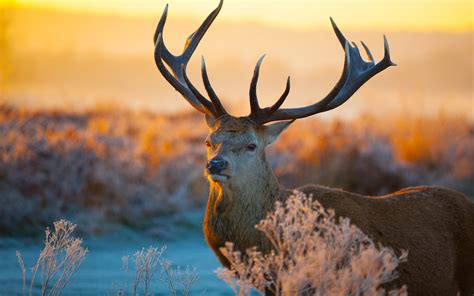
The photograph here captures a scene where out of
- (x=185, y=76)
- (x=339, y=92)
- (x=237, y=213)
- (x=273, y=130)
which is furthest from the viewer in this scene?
(x=185, y=76)

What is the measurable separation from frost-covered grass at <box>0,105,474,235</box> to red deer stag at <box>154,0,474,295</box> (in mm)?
5252

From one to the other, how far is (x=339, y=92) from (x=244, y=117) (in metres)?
1.08

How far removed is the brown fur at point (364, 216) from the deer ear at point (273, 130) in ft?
0.05

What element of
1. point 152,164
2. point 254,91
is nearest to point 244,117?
point 254,91

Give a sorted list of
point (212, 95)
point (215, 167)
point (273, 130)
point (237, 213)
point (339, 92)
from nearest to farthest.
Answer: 1. point (215, 167)
2. point (237, 213)
3. point (212, 95)
4. point (273, 130)
5. point (339, 92)

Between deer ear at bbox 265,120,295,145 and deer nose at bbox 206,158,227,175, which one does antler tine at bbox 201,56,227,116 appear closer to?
deer ear at bbox 265,120,295,145

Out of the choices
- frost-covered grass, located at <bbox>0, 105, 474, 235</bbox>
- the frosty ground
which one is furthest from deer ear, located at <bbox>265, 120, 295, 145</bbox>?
frost-covered grass, located at <bbox>0, 105, 474, 235</bbox>

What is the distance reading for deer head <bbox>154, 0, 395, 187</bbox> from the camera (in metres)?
7.32

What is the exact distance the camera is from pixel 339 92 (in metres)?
8.16

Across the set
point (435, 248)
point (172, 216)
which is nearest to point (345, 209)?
point (435, 248)

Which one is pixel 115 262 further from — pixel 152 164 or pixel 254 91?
pixel 254 91

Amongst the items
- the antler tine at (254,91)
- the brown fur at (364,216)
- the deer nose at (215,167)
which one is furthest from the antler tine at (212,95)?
the deer nose at (215,167)

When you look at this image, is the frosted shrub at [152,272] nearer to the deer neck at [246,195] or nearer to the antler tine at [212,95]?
the deer neck at [246,195]

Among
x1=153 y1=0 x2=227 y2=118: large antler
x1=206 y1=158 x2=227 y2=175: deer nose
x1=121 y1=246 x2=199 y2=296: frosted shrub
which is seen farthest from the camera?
x1=153 y1=0 x2=227 y2=118: large antler
